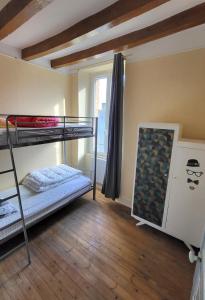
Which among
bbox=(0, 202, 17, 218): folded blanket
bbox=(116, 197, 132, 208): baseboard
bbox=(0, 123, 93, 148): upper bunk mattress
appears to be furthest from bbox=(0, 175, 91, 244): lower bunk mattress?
bbox=(0, 123, 93, 148): upper bunk mattress

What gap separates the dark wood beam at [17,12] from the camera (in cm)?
125

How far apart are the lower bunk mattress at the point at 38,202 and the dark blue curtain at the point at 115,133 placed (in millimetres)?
428

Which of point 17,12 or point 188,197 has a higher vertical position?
point 17,12

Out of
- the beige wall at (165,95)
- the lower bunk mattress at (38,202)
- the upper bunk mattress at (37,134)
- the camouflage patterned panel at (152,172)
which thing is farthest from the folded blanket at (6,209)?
the beige wall at (165,95)

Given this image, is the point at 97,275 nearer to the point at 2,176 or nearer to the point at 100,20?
the point at 2,176

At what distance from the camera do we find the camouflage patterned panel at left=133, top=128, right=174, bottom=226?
6.68 feet

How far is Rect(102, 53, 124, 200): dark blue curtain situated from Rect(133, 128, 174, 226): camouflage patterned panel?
50 cm

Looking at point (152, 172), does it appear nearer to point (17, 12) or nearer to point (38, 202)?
point (38, 202)

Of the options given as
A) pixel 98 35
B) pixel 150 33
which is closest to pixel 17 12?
pixel 98 35

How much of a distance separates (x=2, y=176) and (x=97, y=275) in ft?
6.30

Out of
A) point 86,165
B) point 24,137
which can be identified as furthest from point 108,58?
point 86,165

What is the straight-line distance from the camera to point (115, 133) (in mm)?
2650

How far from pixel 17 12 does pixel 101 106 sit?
2.14 m

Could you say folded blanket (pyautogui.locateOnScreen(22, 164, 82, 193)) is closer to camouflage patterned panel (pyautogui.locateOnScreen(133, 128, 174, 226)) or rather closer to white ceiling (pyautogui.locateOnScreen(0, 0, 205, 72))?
camouflage patterned panel (pyautogui.locateOnScreen(133, 128, 174, 226))
